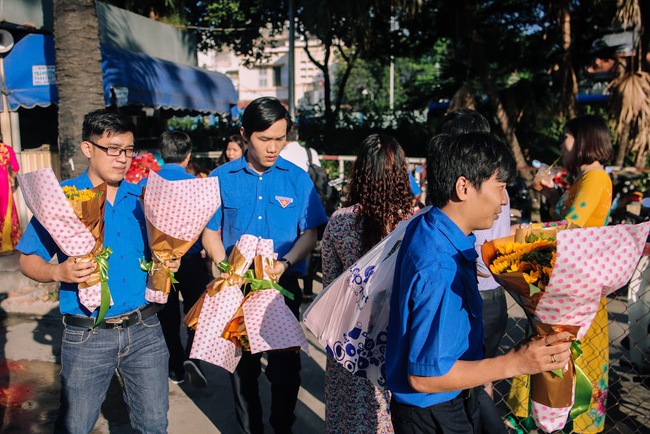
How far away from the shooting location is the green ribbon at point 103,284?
2.53m

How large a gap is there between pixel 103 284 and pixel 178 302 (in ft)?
6.61

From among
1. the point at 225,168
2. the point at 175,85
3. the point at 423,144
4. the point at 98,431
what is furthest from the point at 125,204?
the point at 423,144

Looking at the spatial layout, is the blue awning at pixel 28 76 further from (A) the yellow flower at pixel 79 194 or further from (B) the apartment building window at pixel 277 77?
(B) the apartment building window at pixel 277 77

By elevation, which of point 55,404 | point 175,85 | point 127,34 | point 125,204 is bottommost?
point 55,404

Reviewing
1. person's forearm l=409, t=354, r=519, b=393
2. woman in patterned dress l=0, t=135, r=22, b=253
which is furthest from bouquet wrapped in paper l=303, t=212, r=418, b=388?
woman in patterned dress l=0, t=135, r=22, b=253

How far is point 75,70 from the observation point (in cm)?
614

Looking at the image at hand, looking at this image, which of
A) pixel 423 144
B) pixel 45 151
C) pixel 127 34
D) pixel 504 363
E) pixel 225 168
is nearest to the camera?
pixel 504 363

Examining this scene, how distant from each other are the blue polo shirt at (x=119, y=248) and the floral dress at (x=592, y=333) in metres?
2.26

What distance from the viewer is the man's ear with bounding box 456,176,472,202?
186 cm

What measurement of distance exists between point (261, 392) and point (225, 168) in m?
1.82

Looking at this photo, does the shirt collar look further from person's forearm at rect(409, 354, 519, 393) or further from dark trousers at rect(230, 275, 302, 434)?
dark trousers at rect(230, 275, 302, 434)

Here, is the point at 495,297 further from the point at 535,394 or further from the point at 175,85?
the point at 175,85

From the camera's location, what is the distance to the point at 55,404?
4164 mm

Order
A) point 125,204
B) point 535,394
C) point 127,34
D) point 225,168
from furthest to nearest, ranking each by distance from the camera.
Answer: point 127,34 < point 225,168 < point 125,204 < point 535,394
